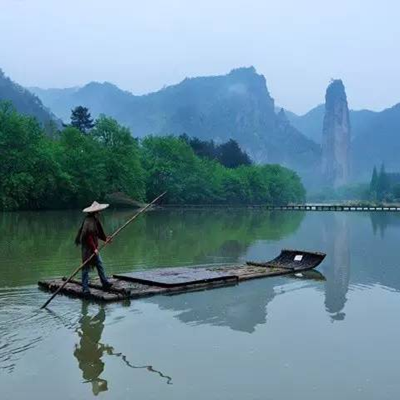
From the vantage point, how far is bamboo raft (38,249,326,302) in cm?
1251

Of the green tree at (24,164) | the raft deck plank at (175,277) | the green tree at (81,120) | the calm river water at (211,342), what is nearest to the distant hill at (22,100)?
the green tree at (81,120)

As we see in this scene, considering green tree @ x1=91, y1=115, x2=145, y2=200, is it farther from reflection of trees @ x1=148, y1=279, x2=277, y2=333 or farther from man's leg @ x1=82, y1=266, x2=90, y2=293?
man's leg @ x1=82, y1=266, x2=90, y2=293

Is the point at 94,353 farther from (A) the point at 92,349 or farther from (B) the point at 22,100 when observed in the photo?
(B) the point at 22,100

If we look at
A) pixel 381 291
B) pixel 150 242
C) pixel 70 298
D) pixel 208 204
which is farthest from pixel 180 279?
pixel 208 204

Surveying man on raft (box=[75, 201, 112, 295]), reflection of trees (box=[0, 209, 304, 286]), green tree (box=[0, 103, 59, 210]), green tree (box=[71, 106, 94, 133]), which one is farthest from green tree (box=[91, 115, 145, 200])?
man on raft (box=[75, 201, 112, 295])

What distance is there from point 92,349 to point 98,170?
56715mm

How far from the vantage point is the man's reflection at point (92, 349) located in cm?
761

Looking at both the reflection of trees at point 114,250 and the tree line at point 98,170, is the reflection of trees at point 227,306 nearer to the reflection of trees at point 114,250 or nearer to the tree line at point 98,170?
the reflection of trees at point 114,250

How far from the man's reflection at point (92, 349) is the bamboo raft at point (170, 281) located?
1.05m

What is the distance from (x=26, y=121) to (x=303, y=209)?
46.3m

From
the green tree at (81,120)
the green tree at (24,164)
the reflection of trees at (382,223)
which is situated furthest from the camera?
the green tree at (81,120)

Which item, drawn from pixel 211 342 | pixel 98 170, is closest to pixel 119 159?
pixel 98 170

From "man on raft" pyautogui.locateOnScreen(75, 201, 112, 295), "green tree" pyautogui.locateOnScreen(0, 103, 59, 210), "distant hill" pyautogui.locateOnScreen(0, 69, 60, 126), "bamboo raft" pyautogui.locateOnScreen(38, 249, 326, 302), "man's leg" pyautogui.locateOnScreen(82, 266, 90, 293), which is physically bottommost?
"bamboo raft" pyautogui.locateOnScreen(38, 249, 326, 302)

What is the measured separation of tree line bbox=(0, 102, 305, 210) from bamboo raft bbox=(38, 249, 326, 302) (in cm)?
3946
